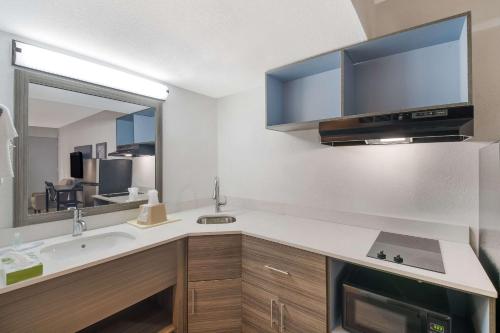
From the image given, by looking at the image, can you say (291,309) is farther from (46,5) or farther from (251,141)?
(46,5)

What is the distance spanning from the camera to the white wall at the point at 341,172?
4.53ft

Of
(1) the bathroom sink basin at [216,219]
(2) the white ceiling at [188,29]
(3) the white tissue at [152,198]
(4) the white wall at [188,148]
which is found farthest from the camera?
(4) the white wall at [188,148]

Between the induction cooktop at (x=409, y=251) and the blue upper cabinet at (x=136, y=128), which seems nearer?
the induction cooktop at (x=409, y=251)

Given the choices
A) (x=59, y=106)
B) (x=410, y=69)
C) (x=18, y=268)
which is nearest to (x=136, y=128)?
(x=59, y=106)

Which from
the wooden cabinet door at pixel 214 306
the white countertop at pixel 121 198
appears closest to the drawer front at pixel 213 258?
the wooden cabinet door at pixel 214 306

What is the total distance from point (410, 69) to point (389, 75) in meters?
0.12

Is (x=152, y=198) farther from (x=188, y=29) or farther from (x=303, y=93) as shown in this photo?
(x=303, y=93)

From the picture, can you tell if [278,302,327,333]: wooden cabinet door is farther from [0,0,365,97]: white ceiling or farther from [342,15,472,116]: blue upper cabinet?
[0,0,365,97]: white ceiling

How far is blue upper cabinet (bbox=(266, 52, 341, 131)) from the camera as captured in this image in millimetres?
1764

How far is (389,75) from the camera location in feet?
5.06

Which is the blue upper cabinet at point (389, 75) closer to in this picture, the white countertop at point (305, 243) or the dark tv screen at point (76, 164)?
the white countertop at point (305, 243)

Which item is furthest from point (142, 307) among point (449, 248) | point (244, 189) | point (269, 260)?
point (449, 248)

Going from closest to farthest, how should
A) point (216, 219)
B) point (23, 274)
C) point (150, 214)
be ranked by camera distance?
point (23, 274) < point (150, 214) < point (216, 219)

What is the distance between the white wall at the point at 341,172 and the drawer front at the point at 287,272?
65 centimetres
